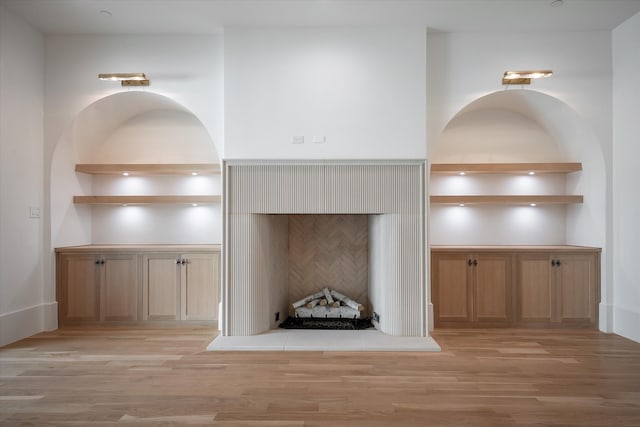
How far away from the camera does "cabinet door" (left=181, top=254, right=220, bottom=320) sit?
4.25 m

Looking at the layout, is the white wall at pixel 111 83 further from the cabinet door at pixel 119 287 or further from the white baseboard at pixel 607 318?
the white baseboard at pixel 607 318

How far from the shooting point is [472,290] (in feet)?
13.8

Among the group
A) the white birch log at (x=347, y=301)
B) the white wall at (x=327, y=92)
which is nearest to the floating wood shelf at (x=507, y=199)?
the white wall at (x=327, y=92)

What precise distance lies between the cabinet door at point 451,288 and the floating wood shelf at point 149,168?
271 cm

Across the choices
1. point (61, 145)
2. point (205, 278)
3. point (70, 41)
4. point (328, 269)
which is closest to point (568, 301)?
point (328, 269)

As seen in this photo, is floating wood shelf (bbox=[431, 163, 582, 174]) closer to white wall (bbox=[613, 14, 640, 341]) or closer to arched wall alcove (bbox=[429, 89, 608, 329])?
arched wall alcove (bbox=[429, 89, 608, 329])

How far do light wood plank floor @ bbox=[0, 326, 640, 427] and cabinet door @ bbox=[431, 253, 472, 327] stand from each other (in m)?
0.35

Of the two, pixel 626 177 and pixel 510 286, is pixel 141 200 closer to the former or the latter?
pixel 510 286

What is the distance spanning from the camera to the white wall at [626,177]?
3.87 metres

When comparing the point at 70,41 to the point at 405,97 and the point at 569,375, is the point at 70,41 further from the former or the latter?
the point at 569,375

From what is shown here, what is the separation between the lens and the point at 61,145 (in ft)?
14.1

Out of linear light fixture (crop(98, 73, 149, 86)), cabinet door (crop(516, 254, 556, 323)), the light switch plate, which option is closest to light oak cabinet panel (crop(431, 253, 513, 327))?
cabinet door (crop(516, 254, 556, 323))

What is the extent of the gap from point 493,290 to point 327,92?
2764mm

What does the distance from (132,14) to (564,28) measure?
4.40m
